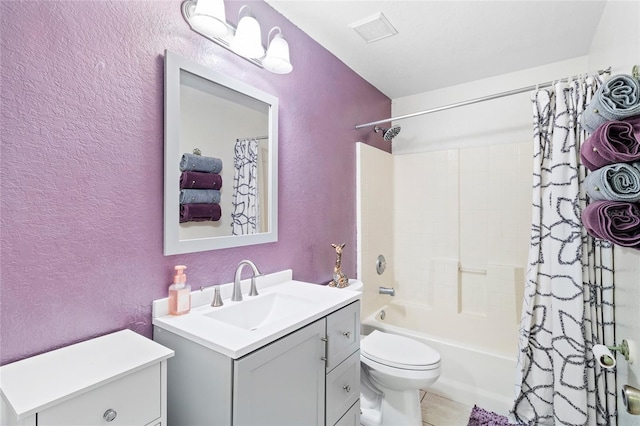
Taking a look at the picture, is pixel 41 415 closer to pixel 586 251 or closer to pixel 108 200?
pixel 108 200

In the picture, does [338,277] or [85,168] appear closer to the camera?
[85,168]

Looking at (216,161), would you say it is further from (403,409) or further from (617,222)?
(403,409)

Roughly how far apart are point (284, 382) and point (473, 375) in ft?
5.11

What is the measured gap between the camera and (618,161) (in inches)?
32.5

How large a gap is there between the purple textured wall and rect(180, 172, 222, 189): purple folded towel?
95 mm

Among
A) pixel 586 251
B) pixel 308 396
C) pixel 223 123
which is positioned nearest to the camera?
pixel 308 396

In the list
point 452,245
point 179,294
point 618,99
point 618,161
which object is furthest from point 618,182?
point 452,245

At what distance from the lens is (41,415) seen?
0.67 m

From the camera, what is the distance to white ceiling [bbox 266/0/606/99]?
Answer: 162 centimetres

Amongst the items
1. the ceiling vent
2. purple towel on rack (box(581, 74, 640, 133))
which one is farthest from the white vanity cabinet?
the ceiling vent

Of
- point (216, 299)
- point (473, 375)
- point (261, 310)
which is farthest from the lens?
point (473, 375)

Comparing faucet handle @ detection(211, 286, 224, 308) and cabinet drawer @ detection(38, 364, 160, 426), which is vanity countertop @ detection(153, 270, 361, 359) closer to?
faucet handle @ detection(211, 286, 224, 308)

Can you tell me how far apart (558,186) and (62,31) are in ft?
7.27

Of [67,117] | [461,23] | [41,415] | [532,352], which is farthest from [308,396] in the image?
[461,23]
